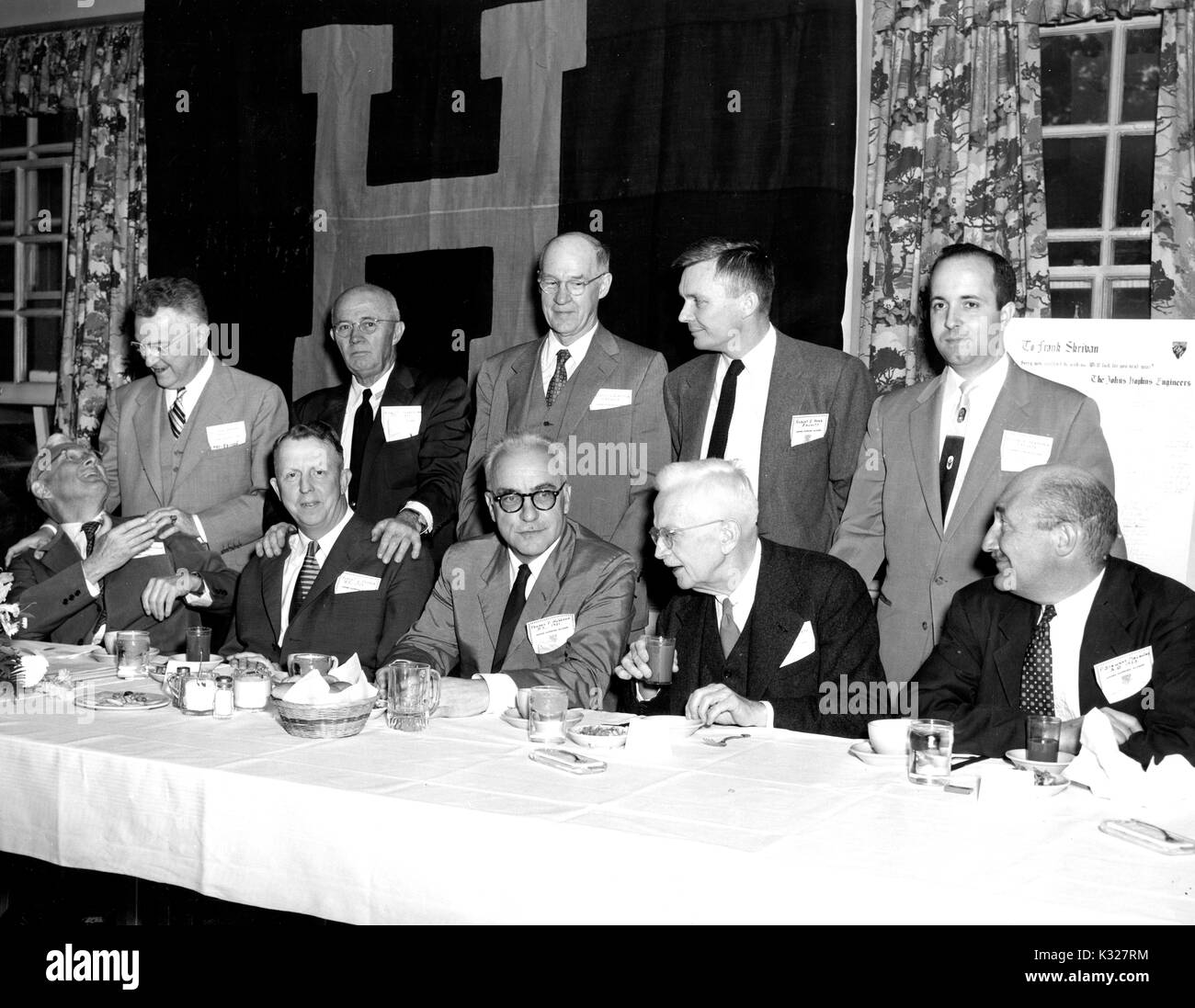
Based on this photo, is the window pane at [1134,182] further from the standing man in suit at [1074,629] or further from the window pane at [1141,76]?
the standing man in suit at [1074,629]

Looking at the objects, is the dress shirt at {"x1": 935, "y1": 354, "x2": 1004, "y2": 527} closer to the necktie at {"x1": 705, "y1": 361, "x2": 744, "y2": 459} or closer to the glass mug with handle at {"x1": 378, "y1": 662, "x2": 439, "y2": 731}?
the necktie at {"x1": 705, "y1": 361, "x2": 744, "y2": 459}

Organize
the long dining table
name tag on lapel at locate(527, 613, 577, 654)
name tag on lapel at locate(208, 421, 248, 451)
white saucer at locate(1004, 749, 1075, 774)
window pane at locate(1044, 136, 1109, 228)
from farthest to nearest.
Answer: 1. window pane at locate(1044, 136, 1109, 228)
2. name tag on lapel at locate(208, 421, 248, 451)
3. name tag on lapel at locate(527, 613, 577, 654)
4. white saucer at locate(1004, 749, 1075, 774)
5. the long dining table

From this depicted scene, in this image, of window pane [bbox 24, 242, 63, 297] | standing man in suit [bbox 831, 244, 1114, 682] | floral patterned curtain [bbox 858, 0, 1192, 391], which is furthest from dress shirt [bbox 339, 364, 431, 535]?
window pane [bbox 24, 242, 63, 297]

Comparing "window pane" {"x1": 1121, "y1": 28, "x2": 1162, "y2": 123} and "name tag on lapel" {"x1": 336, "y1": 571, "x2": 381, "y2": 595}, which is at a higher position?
"window pane" {"x1": 1121, "y1": 28, "x2": 1162, "y2": 123}

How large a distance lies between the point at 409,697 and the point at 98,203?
17.0ft

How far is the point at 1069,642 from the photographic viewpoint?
2.80 meters

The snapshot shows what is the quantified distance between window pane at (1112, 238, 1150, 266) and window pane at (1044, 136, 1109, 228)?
0.45 feet

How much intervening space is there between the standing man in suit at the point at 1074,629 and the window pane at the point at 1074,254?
93.3 inches

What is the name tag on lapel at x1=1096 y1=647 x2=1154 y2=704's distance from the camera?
265cm

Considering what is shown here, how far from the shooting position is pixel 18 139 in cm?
732

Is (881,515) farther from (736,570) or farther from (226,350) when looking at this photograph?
(226,350)

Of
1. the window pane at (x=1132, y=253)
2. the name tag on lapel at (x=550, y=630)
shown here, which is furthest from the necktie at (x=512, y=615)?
the window pane at (x=1132, y=253)

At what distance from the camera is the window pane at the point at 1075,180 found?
4828mm
